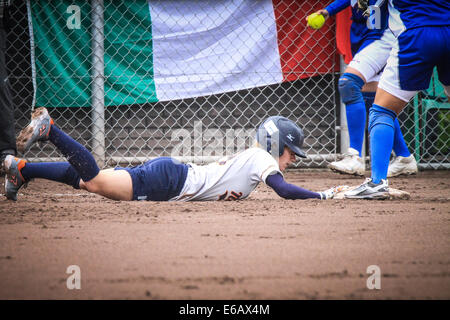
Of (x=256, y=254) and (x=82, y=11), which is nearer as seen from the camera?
(x=256, y=254)

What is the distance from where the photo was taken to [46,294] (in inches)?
58.2

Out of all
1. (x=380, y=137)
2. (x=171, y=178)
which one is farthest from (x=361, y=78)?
(x=171, y=178)

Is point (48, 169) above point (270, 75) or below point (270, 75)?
below

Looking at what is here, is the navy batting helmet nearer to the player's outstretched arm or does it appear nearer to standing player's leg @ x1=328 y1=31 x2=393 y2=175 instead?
the player's outstretched arm

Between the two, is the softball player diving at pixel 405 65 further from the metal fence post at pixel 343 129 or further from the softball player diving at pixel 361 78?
the metal fence post at pixel 343 129

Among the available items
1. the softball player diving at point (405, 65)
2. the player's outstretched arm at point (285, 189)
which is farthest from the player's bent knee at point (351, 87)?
the player's outstretched arm at point (285, 189)

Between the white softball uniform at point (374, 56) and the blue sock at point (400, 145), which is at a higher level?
the white softball uniform at point (374, 56)

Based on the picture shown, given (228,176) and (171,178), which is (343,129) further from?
(171,178)

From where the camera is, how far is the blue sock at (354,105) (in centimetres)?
480

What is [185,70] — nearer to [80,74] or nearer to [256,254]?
[80,74]

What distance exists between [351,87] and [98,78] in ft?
8.19

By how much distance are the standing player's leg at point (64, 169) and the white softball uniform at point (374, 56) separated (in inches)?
99.8

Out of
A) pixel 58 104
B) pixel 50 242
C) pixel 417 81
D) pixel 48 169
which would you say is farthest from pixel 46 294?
pixel 58 104

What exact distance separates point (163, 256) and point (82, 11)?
14.2 ft
